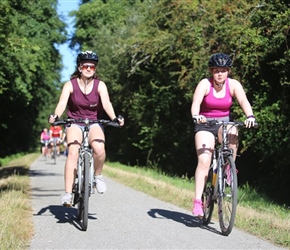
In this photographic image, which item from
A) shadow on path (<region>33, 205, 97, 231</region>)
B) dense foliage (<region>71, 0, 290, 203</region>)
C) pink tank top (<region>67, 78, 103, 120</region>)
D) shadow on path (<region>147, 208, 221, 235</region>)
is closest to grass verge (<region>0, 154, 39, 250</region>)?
shadow on path (<region>33, 205, 97, 231</region>)

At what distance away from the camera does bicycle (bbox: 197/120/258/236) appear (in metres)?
6.19

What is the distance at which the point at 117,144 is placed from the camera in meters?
34.9

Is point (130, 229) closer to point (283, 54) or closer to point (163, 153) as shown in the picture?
point (283, 54)

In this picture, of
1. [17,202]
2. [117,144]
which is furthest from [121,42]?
[17,202]

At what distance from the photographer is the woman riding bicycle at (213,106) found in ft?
22.0

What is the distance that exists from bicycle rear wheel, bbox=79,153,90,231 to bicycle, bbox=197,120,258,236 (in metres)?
1.54

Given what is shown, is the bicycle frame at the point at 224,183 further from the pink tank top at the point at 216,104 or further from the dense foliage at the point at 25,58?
the dense foliage at the point at 25,58

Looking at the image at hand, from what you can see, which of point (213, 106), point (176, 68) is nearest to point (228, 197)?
point (213, 106)

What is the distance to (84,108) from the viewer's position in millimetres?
7051

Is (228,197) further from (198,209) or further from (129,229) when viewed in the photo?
(129,229)

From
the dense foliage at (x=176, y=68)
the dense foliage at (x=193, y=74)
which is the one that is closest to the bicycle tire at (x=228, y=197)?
the dense foliage at (x=176, y=68)

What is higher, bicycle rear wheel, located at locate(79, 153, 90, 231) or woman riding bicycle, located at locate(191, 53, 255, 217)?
→ woman riding bicycle, located at locate(191, 53, 255, 217)

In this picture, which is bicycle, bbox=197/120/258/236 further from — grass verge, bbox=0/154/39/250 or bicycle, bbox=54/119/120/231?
grass verge, bbox=0/154/39/250

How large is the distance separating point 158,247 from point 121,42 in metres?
20.4
